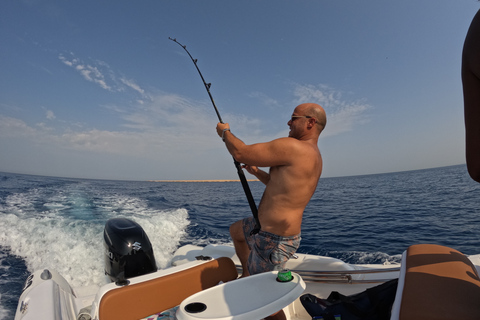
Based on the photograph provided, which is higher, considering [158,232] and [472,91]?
[472,91]

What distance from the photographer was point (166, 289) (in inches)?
77.8

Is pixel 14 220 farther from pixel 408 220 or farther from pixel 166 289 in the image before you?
pixel 408 220

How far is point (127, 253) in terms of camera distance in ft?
8.82

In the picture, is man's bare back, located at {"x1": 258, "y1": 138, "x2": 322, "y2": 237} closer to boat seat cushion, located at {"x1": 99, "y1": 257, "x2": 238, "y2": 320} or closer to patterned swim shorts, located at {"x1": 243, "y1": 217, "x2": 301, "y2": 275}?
patterned swim shorts, located at {"x1": 243, "y1": 217, "x2": 301, "y2": 275}

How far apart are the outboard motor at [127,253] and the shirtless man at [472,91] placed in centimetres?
273

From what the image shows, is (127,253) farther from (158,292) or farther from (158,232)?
(158,232)

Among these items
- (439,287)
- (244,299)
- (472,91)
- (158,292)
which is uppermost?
(472,91)

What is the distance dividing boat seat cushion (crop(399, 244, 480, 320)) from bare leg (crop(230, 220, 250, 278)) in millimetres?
1112

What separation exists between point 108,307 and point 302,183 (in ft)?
4.76

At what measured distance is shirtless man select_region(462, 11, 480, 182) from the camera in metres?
0.61

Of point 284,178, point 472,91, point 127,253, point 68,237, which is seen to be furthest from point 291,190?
point 68,237

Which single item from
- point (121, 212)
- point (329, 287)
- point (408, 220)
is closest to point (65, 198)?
point (121, 212)

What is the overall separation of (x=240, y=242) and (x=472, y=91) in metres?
1.88

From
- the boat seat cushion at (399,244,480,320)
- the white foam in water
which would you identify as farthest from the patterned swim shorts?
the white foam in water
